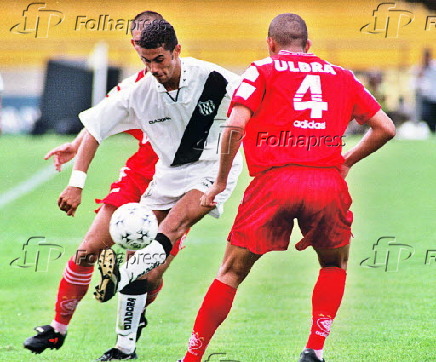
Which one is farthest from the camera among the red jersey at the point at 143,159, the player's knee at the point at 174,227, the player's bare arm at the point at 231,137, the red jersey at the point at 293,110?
the red jersey at the point at 143,159

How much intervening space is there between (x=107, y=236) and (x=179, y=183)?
64cm

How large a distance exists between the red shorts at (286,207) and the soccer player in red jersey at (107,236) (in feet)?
4.03

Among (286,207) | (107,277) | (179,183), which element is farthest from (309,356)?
(179,183)

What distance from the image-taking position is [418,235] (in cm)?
1341

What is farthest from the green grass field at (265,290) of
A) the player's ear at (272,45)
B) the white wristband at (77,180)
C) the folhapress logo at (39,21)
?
the folhapress logo at (39,21)

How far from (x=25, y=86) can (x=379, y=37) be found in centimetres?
979

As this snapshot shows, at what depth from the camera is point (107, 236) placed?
7246 millimetres

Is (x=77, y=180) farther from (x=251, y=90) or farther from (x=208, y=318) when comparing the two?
(x=251, y=90)

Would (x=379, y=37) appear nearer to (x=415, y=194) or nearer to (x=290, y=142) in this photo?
(x=415, y=194)

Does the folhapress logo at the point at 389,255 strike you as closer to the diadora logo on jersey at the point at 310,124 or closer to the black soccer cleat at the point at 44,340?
the black soccer cleat at the point at 44,340

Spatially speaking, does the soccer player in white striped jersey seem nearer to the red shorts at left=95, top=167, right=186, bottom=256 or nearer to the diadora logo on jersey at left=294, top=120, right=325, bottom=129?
the red shorts at left=95, top=167, right=186, bottom=256

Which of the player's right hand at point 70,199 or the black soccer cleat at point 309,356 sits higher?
the player's right hand at point 70,199

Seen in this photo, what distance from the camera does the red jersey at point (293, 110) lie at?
5.91m

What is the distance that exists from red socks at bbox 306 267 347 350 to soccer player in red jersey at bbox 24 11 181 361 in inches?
54.5
